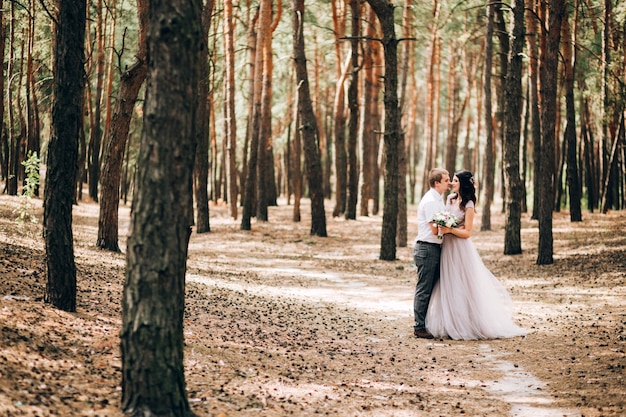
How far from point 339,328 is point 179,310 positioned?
4.85 metres

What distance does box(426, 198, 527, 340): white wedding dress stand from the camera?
28.8ft

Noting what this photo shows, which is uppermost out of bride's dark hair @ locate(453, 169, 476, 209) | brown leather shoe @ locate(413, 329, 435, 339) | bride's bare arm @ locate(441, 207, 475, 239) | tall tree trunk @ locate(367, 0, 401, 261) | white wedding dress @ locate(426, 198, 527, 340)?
tall tree trunk @ locate(367, 0, 401, 261)

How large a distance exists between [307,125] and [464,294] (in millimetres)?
12120

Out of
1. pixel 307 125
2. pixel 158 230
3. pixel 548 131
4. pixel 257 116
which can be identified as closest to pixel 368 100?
pixel 257 116

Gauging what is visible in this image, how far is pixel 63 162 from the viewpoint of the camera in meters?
7.27

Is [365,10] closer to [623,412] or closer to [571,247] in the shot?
[571,247]

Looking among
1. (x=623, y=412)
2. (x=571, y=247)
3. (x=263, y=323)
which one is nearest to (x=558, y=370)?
(x=623, y=412)

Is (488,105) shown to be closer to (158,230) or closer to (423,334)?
(423,334)

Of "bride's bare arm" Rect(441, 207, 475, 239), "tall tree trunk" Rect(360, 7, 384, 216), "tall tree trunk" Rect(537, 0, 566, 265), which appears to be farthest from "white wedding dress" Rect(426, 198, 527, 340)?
"tall tree trunk" Rect(360, 7, 384, 216)

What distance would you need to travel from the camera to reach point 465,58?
1446 inches

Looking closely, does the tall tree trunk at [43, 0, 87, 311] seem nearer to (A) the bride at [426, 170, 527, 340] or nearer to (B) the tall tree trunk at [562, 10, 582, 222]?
(A) the bride at [426, 170, 527, 340]

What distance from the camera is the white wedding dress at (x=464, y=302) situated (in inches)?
346

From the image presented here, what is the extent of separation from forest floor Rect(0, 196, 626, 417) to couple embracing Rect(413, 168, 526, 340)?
33cm

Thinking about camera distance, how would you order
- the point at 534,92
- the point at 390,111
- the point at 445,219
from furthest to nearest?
the point at 534,92 → the point at 390,111 → the point at 445,219
